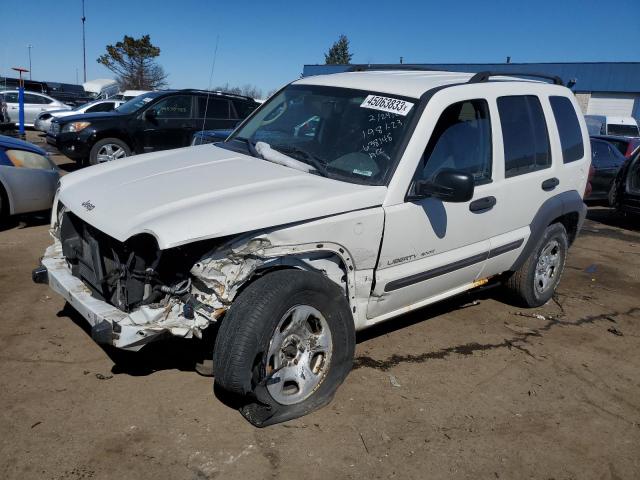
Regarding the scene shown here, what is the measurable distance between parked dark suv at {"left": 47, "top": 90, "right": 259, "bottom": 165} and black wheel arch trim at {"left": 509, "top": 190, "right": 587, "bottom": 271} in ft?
23.2

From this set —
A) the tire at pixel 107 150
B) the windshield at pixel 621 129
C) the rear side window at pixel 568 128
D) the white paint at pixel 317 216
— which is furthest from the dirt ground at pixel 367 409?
the windshield at pixel 621 129

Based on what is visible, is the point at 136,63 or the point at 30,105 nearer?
the point at 30,105

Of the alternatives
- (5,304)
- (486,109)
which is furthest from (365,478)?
(5,304)

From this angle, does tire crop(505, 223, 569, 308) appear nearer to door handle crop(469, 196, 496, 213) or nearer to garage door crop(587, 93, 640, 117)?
door handle crop(469, 196, 496, 213)

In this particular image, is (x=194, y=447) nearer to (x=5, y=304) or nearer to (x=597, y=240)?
(x=5, y=304)

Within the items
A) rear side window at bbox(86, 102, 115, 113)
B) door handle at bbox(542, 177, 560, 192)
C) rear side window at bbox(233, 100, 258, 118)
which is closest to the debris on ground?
door handle at bbox(542, 177, 560, 192)

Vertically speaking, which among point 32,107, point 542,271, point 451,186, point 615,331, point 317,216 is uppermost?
point 451,186

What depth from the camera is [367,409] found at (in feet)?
11.4

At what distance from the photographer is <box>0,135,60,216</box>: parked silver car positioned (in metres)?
6.57

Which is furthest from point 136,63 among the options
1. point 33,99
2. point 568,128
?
point 568,128

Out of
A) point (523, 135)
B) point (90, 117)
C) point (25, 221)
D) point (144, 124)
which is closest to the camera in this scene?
point (523, 135)

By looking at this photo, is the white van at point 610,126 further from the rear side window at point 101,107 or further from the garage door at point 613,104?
the rear side window at point 101,107

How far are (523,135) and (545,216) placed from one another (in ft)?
2.40

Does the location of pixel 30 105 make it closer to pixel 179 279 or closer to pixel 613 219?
pixel 613 219
